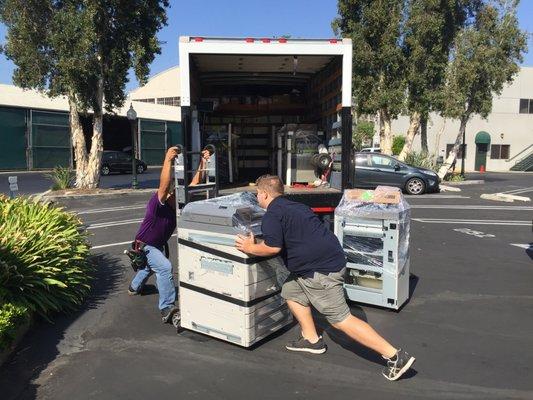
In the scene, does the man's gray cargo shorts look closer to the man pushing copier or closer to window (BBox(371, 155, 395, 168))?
the man pushing copier

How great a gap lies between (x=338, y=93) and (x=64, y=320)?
4724mm

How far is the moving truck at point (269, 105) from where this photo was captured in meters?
6.84

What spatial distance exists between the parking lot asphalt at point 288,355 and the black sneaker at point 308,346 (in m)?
0.06

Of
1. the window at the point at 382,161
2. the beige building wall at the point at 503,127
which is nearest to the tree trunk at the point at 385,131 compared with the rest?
the window at the point at 382,161

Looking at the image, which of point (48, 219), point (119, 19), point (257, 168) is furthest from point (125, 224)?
point (119, 19)

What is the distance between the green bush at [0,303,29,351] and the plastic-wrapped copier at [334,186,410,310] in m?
3.13

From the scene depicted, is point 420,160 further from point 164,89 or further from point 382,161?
point 164,89

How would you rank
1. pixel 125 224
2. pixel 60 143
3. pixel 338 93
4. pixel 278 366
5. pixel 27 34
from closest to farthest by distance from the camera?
1. pixel 278 366
2. pixel 338 93
3. pixel 125 224
4. pixel 27 34
5. pixel 60 143

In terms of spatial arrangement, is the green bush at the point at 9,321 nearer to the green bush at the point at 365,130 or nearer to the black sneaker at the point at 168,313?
the black sneaker at the point at 168,313

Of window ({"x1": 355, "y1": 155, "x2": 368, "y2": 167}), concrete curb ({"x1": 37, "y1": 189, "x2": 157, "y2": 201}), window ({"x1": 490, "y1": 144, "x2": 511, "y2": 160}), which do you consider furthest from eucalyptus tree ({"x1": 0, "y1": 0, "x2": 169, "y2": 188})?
window ({"x1": 490, "y1": 144, "x2": 511, "y2": 160})

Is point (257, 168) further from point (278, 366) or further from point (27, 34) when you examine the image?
point (27, 34)

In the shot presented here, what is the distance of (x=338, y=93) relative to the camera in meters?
7.41

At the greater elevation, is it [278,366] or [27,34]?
[27,34]

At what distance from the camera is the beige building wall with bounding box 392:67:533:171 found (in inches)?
1534
